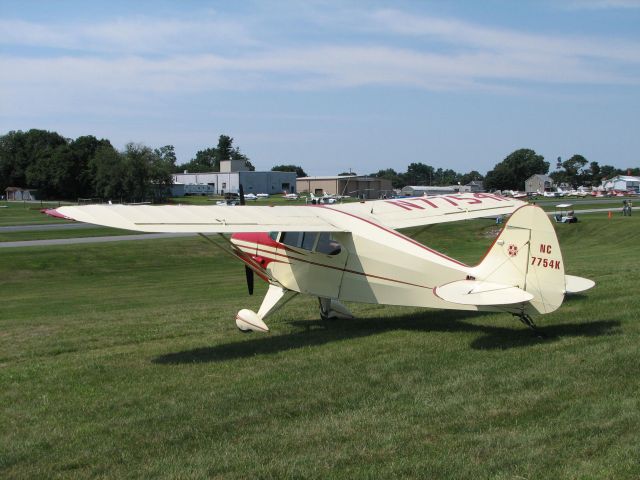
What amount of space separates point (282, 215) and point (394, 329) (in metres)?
2.72

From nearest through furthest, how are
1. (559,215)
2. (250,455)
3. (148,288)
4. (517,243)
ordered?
(250,455), (517,243), (148,288), (559,215)

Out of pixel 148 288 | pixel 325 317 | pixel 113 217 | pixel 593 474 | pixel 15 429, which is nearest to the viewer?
pixel 593 474

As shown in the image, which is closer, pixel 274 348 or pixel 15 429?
pixel 15 429

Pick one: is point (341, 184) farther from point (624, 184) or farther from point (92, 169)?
point (624, 184)

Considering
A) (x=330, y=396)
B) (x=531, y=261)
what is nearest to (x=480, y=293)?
(x=531, y=261)

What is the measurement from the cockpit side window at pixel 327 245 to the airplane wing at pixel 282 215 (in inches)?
7.7

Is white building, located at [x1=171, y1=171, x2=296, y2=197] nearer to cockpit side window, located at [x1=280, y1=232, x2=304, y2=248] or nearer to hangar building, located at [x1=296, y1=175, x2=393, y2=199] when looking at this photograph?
hangar building, located at [x1=296, y1=175, x2=393, y2=199]

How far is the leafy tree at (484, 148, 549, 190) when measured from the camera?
14700cm

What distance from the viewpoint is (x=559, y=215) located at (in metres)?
45.5

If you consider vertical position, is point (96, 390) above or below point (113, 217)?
below

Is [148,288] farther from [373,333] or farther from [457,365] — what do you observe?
[457,365]

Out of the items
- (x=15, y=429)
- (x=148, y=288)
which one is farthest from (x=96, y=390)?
(x=148, y=288)

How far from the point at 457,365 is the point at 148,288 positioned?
1655 cm

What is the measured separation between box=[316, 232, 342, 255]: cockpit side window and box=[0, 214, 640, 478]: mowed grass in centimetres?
123
